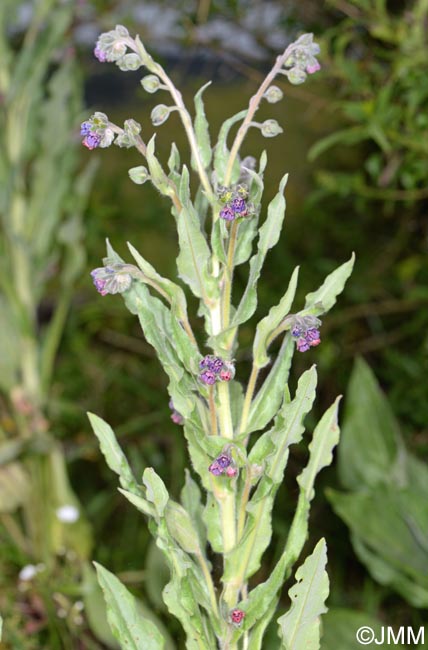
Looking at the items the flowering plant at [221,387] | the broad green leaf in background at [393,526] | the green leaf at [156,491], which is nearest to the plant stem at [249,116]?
the flowering plant at [221,387]

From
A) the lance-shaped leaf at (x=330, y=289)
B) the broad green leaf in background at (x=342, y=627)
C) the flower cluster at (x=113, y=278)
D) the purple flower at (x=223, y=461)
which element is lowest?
the broad green leaf in background at (x=342, y=627)

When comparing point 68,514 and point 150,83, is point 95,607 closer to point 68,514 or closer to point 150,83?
point 68,514

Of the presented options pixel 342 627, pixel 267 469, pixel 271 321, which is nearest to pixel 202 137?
pixel 271 321

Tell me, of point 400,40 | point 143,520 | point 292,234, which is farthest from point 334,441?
point 292,234

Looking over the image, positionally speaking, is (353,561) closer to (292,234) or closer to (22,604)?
(22,604)

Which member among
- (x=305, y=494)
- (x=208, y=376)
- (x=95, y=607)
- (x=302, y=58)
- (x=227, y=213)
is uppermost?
(x=302, y=58)

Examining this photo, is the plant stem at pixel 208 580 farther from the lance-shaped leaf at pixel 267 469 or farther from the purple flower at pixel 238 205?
the purple flower at pixel 238 205
